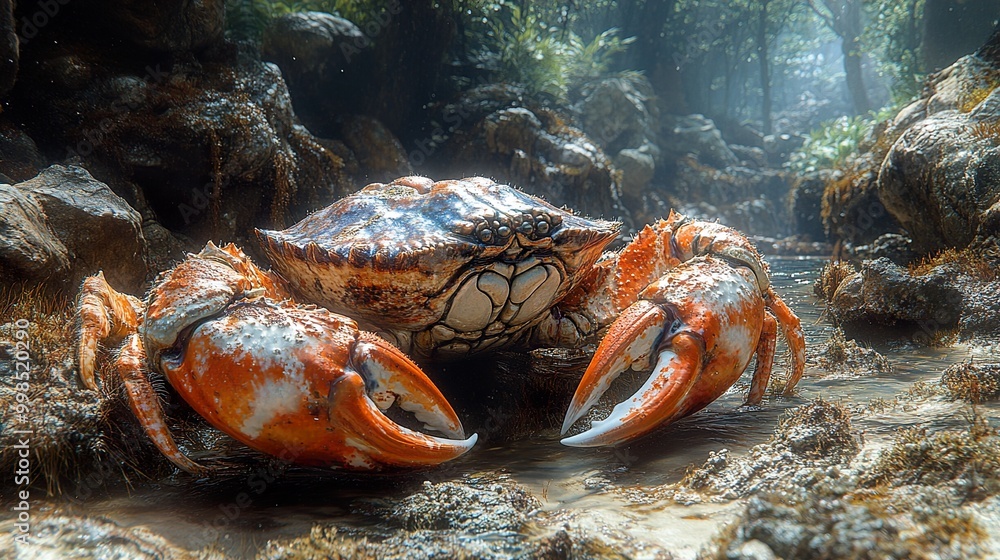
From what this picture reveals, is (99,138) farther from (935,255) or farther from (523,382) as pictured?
(935,255)

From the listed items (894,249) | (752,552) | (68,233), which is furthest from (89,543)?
(894,249)

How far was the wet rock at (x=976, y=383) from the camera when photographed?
8.43 feet

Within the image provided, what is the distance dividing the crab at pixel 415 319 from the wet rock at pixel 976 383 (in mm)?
720

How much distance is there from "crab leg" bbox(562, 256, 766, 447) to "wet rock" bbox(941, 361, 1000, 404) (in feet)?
3.30

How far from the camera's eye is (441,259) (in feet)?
8.30

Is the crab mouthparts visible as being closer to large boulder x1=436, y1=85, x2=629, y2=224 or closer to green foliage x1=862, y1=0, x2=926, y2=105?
large boulder x1=436, y1=85, x2=629, y2=224

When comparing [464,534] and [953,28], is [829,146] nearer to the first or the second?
[953,28]

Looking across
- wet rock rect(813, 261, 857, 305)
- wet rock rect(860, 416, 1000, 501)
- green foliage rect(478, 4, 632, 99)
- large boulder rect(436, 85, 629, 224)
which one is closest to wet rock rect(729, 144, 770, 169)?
green foliage rect(478, 4, 632, 99)

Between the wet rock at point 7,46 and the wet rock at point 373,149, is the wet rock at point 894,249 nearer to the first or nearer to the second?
the wet rock at point 373,149

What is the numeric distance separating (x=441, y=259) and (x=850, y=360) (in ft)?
10.8

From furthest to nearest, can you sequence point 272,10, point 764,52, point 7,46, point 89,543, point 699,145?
point 764,52, point 699,145, point 272,10, point 7,46, point 89,543

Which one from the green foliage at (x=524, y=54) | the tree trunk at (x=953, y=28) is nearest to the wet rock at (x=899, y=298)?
the green foliage at (x=524, y=54)

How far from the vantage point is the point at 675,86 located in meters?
30.1

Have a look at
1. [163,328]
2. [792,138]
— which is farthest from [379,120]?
[792,138]
